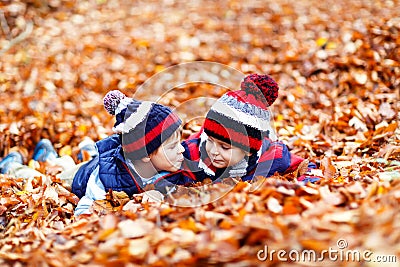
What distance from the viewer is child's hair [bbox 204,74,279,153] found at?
291 centimetres

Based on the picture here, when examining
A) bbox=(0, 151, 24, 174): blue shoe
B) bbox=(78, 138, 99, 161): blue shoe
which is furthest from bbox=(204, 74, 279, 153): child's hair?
bbox=(0, 151, 24, 174): blue shoe

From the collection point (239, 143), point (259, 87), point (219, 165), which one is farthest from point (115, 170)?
point (259, 87)

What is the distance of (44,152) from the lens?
4.23 metres

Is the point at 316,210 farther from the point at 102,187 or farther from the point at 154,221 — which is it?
the point at 102,187

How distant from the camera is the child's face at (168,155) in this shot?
9.71ft

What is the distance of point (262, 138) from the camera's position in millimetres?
3047

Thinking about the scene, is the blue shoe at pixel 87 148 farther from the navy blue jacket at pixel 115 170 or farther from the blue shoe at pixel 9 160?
the navy blue jacket at pixel 115 170

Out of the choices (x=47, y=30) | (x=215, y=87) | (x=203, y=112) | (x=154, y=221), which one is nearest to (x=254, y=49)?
(x=215, y=87)

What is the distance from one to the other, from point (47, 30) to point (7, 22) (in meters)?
0.52

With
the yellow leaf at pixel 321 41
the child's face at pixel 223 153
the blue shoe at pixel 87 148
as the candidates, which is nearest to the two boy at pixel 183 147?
the child's face at pixel 223 153

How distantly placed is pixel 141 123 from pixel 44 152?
173 centimetres

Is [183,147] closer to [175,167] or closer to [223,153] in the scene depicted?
[175,167]

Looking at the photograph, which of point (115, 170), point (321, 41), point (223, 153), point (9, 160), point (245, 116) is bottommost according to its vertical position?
point (9, 160)

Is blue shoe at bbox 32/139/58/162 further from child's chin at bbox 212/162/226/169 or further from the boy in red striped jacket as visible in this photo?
child's chin at bbox 212/162/226/169
